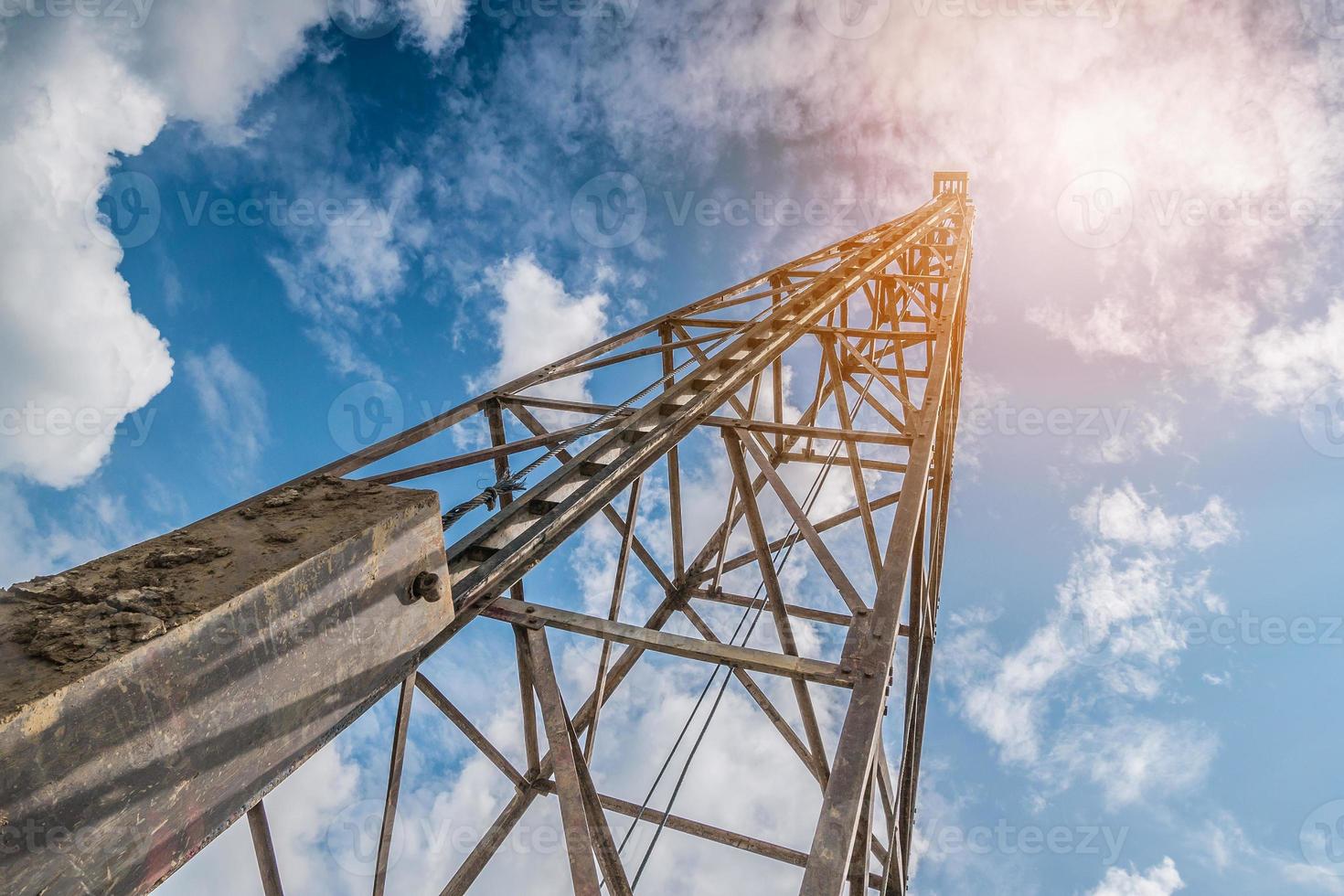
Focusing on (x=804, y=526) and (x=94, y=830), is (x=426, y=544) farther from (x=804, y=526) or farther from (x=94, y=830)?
(x=804, y=526)

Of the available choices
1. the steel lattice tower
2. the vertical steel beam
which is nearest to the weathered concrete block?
the steel lattice tower

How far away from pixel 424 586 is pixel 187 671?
95cm

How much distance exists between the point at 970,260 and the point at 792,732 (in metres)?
9.61

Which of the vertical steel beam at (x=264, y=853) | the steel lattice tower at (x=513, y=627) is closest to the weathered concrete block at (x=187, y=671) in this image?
the steel lattice tower at (x=513, y=627)

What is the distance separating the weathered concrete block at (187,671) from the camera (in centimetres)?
163

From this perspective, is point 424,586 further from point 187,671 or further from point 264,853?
point 264,853

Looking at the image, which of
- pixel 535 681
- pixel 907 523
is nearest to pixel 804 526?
pixel 907 523

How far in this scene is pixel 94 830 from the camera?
1.74m

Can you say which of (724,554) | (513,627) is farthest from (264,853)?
(724,554)

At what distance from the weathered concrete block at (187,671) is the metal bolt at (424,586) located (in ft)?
0.04

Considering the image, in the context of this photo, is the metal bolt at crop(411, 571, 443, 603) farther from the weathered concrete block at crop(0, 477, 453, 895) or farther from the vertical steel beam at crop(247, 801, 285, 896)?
the vertical steel beam at crop(247, 801, 285, 896)

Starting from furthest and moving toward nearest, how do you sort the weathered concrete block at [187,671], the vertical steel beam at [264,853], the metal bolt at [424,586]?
the vertical steel beam at [264,853] < the metal bolt at [424,586] < the weathered concrete block at [187,671]

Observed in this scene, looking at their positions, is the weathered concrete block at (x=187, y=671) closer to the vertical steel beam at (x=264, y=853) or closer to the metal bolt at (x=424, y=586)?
the metal bolt at (x=424, y=586)

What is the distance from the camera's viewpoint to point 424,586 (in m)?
2.79
